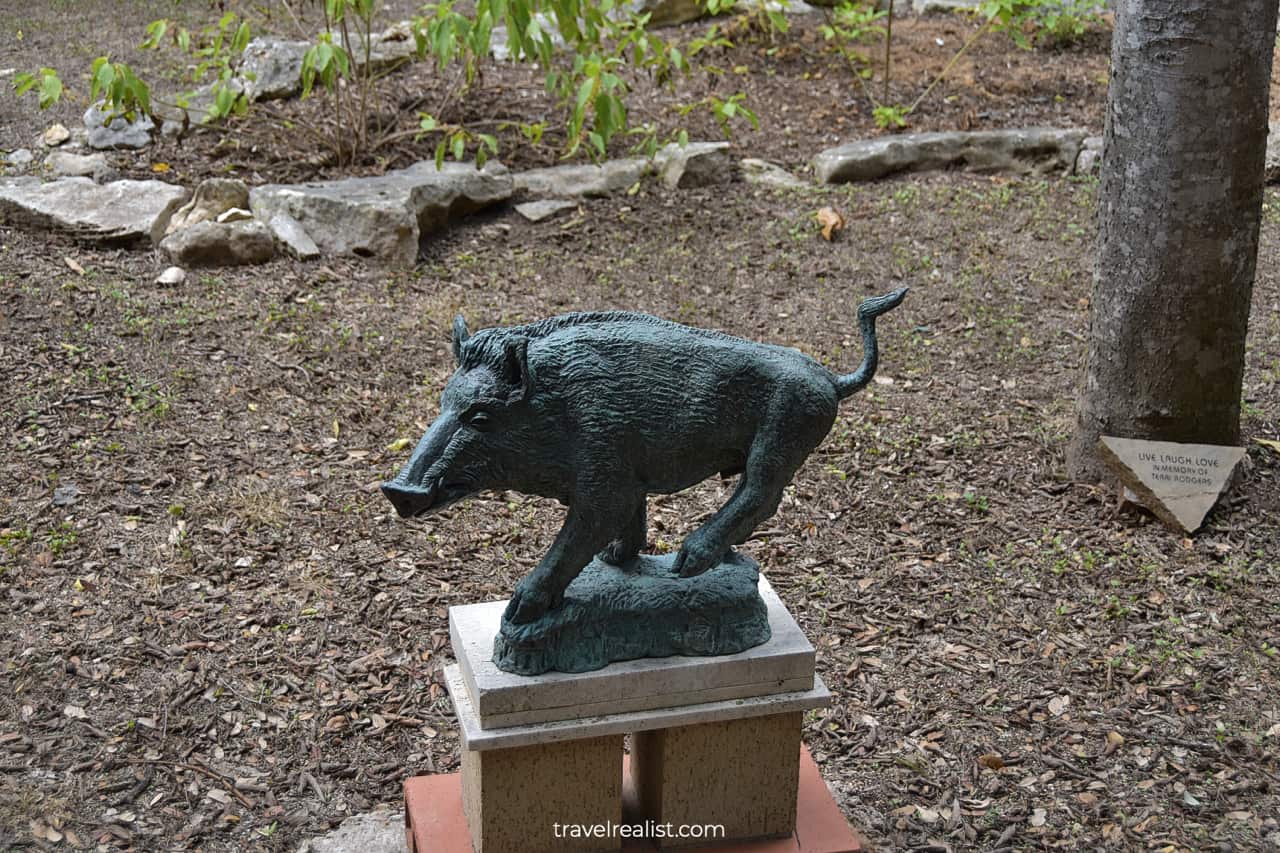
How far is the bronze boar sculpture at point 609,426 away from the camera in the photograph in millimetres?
2891

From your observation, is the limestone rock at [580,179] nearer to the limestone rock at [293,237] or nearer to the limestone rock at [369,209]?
the limestone rock at [369,209]

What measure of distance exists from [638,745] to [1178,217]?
304 centimetres

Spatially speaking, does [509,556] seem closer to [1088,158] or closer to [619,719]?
[619,719]

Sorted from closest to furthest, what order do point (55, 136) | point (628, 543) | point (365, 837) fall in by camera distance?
point (628, 543), point (365, 837), point (55, 136)

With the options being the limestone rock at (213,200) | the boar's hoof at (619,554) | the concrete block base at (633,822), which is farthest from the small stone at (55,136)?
the boar's hoof at (619,554)

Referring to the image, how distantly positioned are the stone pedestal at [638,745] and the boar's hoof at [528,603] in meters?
0.14

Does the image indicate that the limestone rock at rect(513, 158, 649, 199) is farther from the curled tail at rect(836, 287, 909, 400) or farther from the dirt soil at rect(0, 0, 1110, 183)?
the curled tail at rect(836, 287, 909, 400)

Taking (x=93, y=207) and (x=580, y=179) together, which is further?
(x=580, y=179)

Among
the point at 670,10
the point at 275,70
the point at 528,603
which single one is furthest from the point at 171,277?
the point at 670,10

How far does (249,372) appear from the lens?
6012mm

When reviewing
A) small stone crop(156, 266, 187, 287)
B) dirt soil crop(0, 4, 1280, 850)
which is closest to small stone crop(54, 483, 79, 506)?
dirt soil crop(0, 4, 1280, 850)

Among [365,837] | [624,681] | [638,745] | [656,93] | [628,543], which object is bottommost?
[365,837]

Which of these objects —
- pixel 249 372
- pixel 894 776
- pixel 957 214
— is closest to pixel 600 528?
pixel 894 776

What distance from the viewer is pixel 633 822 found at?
347 centimetres
